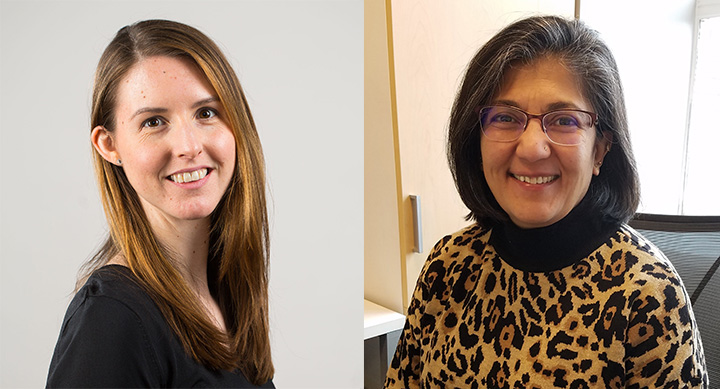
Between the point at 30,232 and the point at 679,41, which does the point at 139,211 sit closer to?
the point at 30,232

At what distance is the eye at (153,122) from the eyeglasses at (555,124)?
51cm

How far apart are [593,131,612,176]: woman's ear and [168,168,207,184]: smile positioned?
618 mm

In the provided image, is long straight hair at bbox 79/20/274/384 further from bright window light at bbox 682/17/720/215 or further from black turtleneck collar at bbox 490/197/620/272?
bright window light at bbox 682/17/720/215

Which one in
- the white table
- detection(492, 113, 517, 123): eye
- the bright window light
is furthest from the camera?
the bright window light

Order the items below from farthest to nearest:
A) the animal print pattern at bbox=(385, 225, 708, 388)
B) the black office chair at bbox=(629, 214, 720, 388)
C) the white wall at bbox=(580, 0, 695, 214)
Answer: the white wall at bbox=(580, 0, 695, 214) → the black office chair at bbox=(629, 214, 720, 388) → the animal print pattern at bbox=(385, 225, 708, 388)

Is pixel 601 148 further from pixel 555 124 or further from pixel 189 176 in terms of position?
pixel 189 176

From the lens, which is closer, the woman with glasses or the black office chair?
the woman with glasses

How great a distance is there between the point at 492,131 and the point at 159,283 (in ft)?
1.84

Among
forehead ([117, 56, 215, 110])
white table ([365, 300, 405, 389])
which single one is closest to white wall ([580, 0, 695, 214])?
white table ([365, 300, 405, 389])

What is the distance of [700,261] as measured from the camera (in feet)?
4.78

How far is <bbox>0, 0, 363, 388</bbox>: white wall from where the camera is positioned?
0.89 metres

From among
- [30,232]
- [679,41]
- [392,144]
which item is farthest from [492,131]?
[679,41]

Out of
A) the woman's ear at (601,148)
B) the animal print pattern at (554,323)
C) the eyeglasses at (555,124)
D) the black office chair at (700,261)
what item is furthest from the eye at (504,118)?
the black office chair at (700,261)

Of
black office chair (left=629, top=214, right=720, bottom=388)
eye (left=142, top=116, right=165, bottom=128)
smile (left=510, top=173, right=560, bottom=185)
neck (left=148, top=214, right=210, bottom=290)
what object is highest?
eye (left=142, top=116, right=165, bottom=128)
